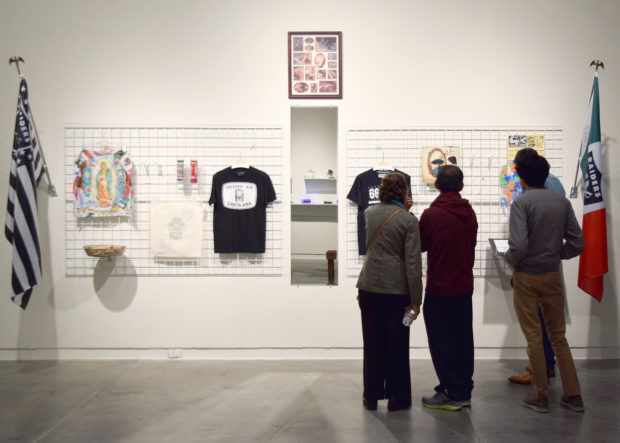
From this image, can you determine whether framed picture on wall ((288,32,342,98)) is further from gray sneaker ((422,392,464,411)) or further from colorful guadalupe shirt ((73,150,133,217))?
gray sneaker ((422,392,464,411))

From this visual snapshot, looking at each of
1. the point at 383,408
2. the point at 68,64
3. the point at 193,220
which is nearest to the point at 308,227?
the point at 193,220

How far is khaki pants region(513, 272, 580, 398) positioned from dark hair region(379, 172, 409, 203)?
3.07 ft

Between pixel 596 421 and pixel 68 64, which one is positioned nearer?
pixel 596 421

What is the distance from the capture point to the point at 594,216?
13.0 ft

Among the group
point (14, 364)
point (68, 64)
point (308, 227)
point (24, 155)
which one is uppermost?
point (68, 64)

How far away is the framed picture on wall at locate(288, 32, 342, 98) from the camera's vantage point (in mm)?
4242

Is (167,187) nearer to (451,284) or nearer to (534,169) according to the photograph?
(451,284)

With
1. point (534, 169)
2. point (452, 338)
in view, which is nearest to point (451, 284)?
point (452, 338)

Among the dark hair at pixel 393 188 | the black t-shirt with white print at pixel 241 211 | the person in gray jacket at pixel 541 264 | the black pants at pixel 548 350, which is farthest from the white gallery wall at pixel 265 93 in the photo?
the dark hair at pixel 393 188

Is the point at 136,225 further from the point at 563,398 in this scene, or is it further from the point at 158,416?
the point at 563,398

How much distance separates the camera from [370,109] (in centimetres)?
427

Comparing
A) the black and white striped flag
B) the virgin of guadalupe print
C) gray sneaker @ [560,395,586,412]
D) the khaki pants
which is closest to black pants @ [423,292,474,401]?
the khaki pants

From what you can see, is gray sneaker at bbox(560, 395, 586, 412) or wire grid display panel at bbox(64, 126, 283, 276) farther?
wire grid display panel at bbox(64, 126, 283, 276)

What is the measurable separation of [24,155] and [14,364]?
176 cm
